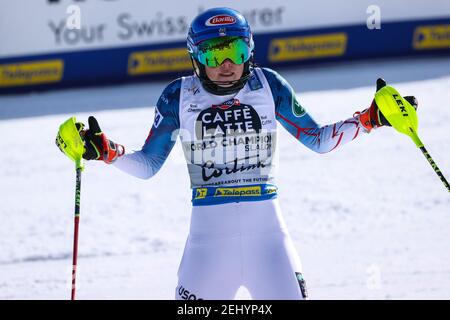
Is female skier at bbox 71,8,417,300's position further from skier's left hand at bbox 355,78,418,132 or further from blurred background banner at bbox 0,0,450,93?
blurred background banner at bbox 0,0,450,93

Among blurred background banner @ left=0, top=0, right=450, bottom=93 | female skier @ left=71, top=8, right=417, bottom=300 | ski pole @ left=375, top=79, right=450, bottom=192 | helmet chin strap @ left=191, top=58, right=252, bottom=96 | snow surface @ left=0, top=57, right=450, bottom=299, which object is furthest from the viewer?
blurred background banner @ left=0, top=0, right=450, bottom=93

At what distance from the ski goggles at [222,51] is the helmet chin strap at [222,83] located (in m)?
0.05

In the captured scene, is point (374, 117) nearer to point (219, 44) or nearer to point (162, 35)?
point (219, 44)

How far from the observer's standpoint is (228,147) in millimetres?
4156

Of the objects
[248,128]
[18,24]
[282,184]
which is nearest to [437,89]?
[282,184]

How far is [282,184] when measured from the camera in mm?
8609

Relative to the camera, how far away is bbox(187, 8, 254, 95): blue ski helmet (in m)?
4.13

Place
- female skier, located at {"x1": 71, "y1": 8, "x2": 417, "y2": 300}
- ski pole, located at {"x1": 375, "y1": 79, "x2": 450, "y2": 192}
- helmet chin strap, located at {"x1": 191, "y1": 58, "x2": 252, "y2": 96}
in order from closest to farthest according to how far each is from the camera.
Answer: female skier, located at {"x1": 71, "y1": 8, "x2": 417, "y2": 300}
ski pole, located at {"x1": 375, "y1": 79, "x2": 450, "y2": 192}
helmet chin strap, located at {"x1": 191, "y1": 58, "x2": 252, "y2": 96}

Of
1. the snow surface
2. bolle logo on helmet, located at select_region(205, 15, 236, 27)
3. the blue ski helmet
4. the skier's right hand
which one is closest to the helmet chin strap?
the blue ski helmet

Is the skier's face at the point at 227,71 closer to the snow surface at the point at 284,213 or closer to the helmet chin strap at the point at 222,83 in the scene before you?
the helmet chin strap at the point at 222,83

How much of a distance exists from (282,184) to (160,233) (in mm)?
1708

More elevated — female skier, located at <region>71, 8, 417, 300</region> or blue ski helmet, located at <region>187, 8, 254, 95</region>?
blue ski helmet, located at <region>187, 8, 254, 95</region>

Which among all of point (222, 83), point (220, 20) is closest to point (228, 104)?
point (222, 83)
